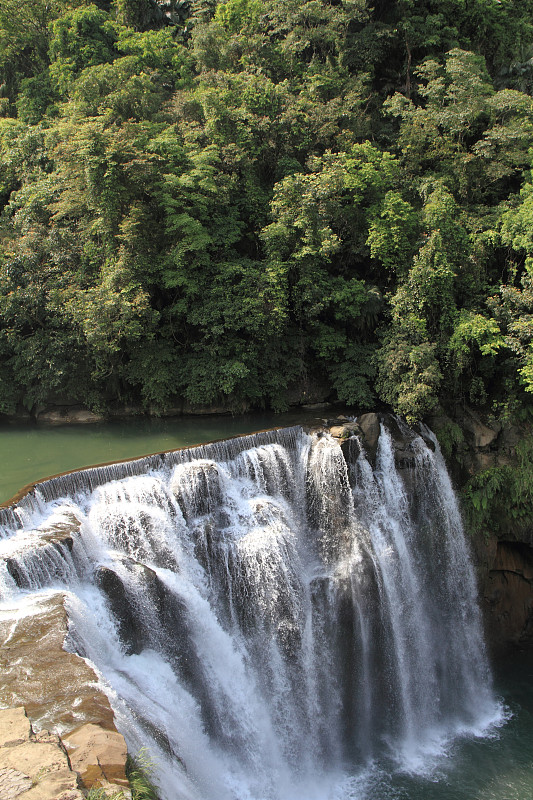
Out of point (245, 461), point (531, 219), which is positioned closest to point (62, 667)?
point (245, 461)

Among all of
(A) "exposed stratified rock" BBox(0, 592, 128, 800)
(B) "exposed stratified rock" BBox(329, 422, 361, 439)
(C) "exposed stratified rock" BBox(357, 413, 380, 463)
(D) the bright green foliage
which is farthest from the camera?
(D) the bright green foliage

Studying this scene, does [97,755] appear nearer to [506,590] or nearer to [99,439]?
[99,439]

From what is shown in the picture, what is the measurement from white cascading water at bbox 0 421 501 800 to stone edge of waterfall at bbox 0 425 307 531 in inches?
1.6

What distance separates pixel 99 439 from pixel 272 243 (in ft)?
24.4

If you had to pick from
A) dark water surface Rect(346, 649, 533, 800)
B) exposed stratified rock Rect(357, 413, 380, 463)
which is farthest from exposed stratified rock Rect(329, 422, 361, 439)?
dark water surface Rect(346, 649, 533, 800)

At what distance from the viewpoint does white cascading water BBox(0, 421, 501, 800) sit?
385 inches

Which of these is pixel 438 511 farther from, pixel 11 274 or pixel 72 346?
pixel 11 274

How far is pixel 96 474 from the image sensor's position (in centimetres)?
1184

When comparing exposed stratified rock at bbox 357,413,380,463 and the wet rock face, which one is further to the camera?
the wet rock face

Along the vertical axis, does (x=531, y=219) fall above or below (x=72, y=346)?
above

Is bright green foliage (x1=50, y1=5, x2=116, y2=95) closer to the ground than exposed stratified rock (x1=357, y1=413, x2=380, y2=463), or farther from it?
farther from it

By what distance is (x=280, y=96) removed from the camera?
1958cm

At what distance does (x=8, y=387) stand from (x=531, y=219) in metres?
15.4

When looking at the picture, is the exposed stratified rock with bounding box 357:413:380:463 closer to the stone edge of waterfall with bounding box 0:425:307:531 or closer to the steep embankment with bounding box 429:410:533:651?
the steep embankment with bounding box 429:410:533:651
